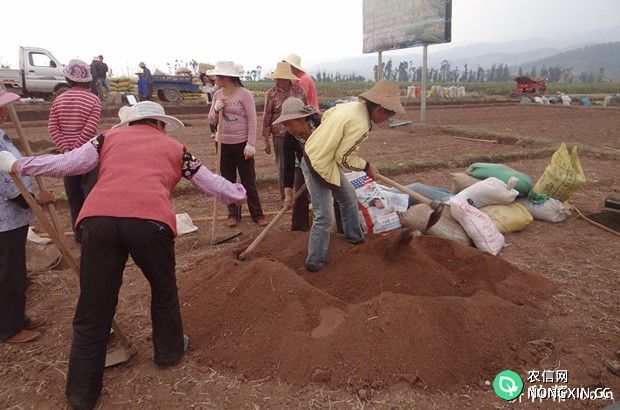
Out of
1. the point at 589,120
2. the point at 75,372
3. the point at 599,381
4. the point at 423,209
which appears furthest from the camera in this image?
the point at 589,120

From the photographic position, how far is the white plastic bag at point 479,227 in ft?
12.1

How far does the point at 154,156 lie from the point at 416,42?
495 inches

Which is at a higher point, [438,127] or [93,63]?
[93,63]

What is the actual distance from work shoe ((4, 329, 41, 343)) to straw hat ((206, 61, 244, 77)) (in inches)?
98.2

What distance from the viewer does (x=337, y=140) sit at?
2924mm

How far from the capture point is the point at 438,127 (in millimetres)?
11859

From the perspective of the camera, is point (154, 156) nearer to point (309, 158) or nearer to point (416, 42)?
point (309, 158)

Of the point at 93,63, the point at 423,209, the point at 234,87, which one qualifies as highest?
Result: the point at 93,63

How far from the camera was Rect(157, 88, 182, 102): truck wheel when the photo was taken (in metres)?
17.5

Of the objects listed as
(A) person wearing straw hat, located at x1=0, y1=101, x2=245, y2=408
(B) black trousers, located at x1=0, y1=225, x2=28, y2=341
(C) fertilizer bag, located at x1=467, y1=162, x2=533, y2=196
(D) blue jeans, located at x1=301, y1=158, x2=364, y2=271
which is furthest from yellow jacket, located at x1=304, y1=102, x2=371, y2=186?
(C) fertilizer bag, located at x1=467, y1=162, x2=533, y2=196

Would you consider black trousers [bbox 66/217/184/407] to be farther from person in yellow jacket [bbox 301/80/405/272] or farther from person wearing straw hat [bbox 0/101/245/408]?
person in yellow jacket [bbox 301/80/405/272]

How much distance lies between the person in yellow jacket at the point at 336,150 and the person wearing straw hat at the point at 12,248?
63.8 inches

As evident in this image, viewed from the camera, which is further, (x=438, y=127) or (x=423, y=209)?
(x=438, y=127)

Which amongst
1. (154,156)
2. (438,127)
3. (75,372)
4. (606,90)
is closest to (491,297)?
(154,156)
